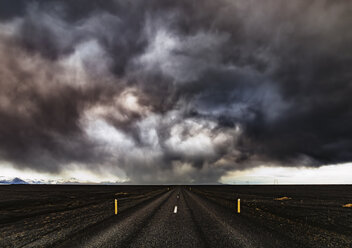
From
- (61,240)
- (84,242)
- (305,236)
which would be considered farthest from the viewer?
(305,236)

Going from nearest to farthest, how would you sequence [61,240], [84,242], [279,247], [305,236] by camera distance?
[279,247], [84,242], [61,240], [305,236]

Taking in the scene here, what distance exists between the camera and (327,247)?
285 inches

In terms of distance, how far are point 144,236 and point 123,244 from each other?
4.27 ft

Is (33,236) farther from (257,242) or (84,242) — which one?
(257,242)

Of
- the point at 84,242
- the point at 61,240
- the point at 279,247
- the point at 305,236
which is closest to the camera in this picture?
the point at 279,247

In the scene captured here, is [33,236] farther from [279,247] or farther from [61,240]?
[279,247]

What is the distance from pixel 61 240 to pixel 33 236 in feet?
6.58

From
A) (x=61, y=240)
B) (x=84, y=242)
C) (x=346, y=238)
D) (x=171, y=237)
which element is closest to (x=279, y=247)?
(x=171, y=237)

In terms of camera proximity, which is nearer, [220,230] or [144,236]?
[144,236]

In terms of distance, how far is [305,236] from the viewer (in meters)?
8.77

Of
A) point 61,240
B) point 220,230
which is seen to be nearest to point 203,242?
point 220,230

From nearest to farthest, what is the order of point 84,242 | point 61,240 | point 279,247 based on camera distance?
point 279,247, point 84,242, point 61,240

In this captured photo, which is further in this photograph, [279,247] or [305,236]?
[305,236]

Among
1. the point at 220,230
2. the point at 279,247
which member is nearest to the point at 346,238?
the point at 279,247
